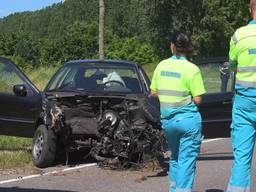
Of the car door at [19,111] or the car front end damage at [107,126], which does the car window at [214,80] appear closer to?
the car front end damage at [107,126]

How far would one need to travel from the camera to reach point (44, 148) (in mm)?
9078

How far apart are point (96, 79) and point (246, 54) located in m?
4.45

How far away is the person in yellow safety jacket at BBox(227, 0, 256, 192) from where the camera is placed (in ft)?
18.3

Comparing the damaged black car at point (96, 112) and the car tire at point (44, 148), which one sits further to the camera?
the car tire at point (44, 148)

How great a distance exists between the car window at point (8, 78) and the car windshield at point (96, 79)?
663 mm

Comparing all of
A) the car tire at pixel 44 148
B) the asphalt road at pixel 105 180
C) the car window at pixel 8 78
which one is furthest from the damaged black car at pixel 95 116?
the asphalt road at pixel 105 180

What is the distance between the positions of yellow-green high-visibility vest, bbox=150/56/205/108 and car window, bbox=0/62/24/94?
4.70m

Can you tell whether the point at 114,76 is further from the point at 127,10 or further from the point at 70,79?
the point at 127,10

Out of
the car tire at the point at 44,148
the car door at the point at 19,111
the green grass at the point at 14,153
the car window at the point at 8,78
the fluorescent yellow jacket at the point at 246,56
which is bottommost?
the green grass at the point at 14,153

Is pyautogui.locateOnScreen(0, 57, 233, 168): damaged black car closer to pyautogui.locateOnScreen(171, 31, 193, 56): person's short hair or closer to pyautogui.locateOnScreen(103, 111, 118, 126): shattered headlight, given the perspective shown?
pyautogui.locateOnScreen(103, 111, 118, 126): shattered headlight

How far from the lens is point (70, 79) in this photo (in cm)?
995

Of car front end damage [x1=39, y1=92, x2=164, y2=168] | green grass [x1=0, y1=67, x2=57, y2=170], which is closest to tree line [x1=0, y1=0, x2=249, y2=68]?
car front end damage [x1=39, y1=92, x2=164, y2=168]

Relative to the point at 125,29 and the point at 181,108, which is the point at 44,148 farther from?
the point at 125,29

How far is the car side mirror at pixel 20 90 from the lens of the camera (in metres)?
9.91
